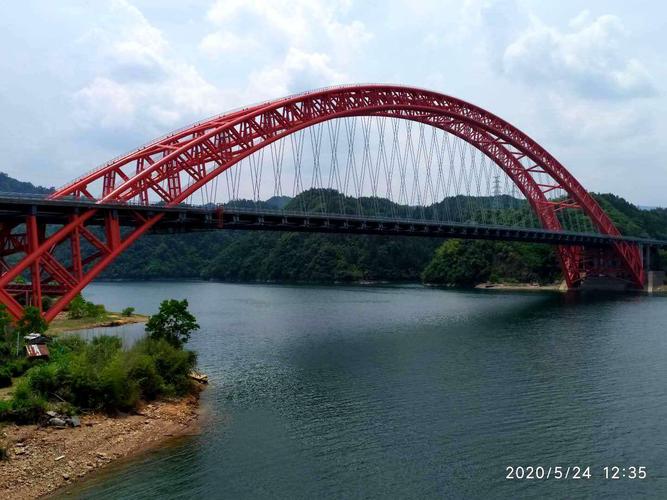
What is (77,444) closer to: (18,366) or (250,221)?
(18,366)

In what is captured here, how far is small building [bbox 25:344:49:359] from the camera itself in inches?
883

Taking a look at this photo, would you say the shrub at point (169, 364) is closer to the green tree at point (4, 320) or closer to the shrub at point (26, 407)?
the shrub at point (26, 407)

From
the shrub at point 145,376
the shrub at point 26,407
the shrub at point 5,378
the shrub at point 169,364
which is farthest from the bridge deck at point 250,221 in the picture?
the shrub at point 26,407

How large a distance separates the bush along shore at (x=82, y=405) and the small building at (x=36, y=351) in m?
0.24

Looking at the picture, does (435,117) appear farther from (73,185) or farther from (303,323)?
(73,185)

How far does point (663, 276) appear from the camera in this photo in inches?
3120


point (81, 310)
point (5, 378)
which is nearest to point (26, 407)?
point (5, 378)

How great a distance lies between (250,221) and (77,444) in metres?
26.1

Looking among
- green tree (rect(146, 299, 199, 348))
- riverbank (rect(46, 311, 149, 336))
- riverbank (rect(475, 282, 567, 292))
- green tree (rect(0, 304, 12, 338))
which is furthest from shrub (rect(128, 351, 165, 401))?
riverbank (rect(475, 282, 567, 292))

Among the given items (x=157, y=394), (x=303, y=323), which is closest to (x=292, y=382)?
(x=157, y=394)

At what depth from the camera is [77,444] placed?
16547 mm

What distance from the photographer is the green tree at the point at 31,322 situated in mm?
25344

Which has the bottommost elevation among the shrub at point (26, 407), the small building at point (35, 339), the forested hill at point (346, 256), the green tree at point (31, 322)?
the shrub at point (26, 407)

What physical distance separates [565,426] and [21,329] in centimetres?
2077
